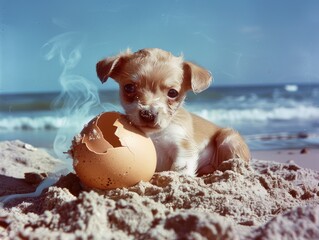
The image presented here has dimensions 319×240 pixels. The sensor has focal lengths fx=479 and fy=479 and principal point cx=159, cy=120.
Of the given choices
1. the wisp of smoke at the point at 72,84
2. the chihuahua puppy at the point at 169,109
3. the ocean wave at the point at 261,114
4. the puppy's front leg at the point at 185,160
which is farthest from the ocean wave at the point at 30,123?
the puppy's front leg at the point at 185,160

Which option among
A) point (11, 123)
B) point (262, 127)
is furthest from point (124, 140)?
point (11, 123)

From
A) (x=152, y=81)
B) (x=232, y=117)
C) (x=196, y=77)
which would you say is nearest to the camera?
(x=152, y=81)

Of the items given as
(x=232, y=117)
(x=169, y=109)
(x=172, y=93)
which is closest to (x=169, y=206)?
(x=169, y=109)

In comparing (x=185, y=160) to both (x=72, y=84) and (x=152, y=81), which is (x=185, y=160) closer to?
(x=152, y=81)

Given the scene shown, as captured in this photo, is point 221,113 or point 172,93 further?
point 221,113

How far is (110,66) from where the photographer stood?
171 inches

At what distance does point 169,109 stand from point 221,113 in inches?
328

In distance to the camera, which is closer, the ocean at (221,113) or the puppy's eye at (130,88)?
the puppy's eye at (130,88)

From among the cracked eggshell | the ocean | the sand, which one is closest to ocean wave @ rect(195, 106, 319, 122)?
the ocean

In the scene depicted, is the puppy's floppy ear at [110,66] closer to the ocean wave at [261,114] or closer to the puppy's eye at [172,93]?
the puppy's eye at [172,93]

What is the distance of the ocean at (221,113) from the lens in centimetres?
648

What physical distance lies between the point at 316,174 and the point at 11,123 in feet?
27.2

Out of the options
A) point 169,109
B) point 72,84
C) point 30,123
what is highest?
point 169,109

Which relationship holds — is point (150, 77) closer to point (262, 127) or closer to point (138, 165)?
point (138, 165)
